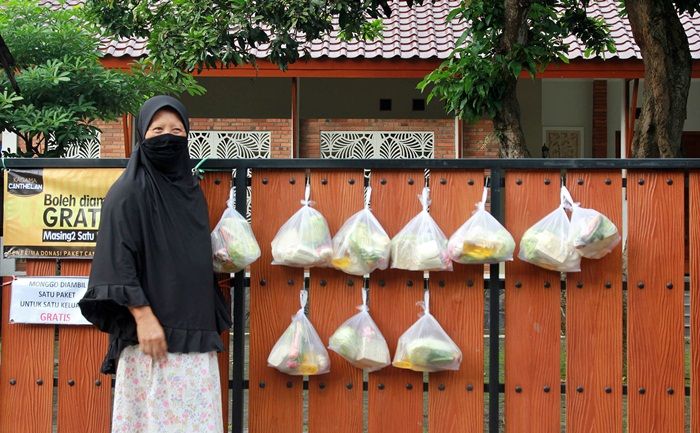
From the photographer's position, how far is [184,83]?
7473mm

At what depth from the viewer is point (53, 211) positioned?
3.99 metres

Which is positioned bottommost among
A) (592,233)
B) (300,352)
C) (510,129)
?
(300,352)

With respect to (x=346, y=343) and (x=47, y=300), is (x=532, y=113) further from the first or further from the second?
(x=47, y=300)

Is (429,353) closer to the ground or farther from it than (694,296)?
closer to the ground

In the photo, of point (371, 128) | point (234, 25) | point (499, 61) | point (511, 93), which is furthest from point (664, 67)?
point (371, 128)

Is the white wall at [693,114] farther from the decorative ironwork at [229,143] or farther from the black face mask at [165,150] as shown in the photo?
the black face mask at [165,150]

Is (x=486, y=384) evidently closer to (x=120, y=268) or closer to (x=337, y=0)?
(x=120, y=268)

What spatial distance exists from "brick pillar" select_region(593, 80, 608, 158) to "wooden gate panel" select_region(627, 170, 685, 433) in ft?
37.2

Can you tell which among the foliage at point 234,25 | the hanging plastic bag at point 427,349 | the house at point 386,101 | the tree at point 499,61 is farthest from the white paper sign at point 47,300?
the house at point 386,101

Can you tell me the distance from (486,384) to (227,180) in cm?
165

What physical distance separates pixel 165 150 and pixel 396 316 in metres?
1.39

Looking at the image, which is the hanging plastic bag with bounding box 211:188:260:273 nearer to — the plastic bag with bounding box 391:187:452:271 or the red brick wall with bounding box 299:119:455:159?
the plastic bag with bounding box 391:187:452:271

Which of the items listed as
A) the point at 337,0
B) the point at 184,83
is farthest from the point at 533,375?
the point at 184,83

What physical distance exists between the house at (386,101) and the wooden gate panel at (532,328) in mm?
6883
